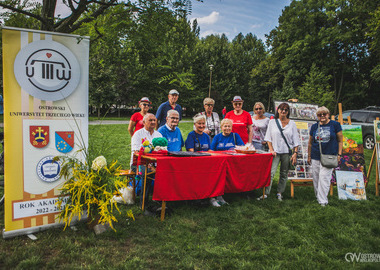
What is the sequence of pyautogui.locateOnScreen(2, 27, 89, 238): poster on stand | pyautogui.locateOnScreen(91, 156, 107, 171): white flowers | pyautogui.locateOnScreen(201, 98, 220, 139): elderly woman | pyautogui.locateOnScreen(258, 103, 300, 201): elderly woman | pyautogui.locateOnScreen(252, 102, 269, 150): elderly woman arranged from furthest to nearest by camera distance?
1. pyautogui.locateOnScreen(252, 102, 269, 150): elderly woman
2. pyautogui.locateOnScreen(201, 98, 220, 139): elderly woman
3. pyautogui.locateOnScreen(258, 103, 300, 201): elderly woman
4. pyautogui.locateOnScreen(91, 156, 107, 171): white flowers
5. pyautogui.locateOnScreen(2, 27, 89, 238): poster on stand

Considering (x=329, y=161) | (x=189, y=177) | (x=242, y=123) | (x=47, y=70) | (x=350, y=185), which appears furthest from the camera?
(x=242, y=123)

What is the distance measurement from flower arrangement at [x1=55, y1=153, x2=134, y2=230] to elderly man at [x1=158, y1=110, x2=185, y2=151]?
1400 mm

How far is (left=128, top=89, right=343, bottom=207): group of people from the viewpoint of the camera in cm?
430

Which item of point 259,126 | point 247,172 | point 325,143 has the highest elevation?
point 259,126

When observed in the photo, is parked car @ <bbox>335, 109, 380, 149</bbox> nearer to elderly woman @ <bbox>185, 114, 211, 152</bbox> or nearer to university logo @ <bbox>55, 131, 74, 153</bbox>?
elderly woman @ <bbox>185, 114, 211, 152</bbox>

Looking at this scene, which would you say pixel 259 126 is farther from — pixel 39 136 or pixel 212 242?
pixel 39 136

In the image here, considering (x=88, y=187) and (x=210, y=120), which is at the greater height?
(x=210, y=120)

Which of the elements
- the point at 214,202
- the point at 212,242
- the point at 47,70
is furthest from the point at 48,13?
the point at 214,202

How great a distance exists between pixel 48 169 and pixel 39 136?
16.7 inches

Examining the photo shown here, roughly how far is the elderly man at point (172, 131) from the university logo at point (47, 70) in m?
1.64

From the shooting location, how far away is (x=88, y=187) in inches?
115

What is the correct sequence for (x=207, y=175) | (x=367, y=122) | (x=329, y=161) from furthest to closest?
(x=367, y=122)
(x=329, y=161)
(x=207, y=175)

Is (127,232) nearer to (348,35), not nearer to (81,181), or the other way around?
(81,181)

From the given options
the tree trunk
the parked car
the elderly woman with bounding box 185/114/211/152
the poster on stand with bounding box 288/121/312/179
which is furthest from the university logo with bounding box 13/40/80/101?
the parked car
